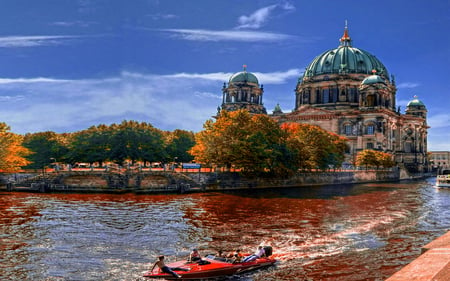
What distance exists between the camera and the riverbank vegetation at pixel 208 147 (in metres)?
69.2

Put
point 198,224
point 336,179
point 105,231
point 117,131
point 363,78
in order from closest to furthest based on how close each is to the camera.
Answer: point 105,231 < point 198,224 < point 117,131 < point 336,179 < point 363,78

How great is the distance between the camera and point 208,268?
21.2 meters

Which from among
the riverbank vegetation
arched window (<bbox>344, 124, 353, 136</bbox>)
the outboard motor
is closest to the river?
the outboard motor

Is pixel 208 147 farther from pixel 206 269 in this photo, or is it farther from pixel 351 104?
pixel 351 104

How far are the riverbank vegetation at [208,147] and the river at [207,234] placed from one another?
53.8 ft

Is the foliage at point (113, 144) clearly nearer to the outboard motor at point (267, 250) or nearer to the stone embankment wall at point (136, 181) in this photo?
the stone embankment wall at point (136, 181)

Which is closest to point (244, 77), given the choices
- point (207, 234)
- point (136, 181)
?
point (136, 181)

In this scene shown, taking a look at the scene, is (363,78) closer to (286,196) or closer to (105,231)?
(286,196)

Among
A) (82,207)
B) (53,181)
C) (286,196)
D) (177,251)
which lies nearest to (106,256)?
(177,251)

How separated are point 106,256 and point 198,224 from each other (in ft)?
39.8

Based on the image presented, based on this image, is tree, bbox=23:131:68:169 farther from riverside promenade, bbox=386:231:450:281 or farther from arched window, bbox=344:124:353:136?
arched window, bbox=344:124:353:136

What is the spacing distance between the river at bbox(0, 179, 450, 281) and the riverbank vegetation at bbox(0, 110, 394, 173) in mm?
16392

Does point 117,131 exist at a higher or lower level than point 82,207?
higher

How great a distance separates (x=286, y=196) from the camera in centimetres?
6059
